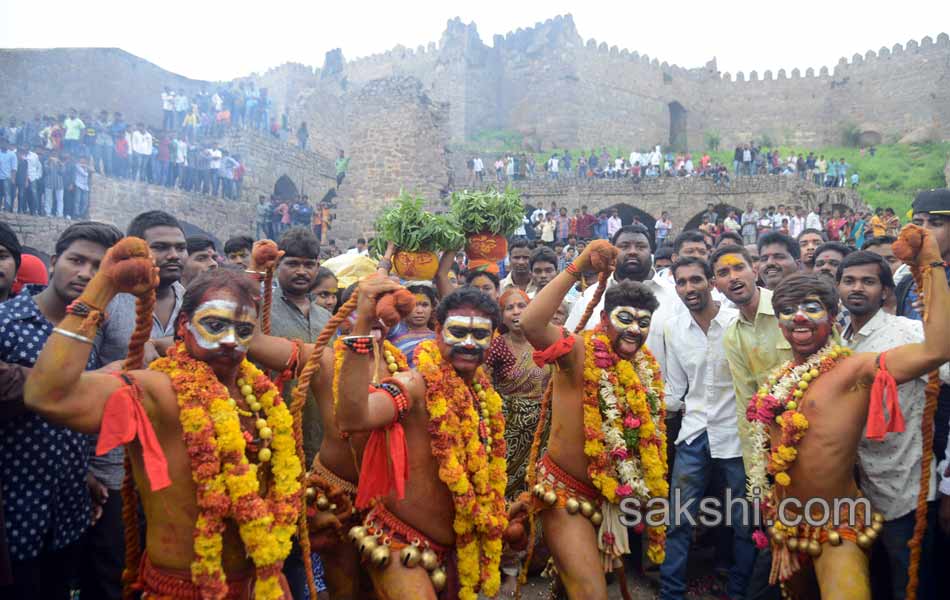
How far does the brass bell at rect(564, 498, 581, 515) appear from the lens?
13.8 ft

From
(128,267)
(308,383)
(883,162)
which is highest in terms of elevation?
(883,162)

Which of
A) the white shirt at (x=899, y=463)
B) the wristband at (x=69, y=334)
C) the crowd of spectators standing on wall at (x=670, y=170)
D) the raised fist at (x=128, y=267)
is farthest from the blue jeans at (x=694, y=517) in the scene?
the crowd of spectators standing on wall at (x=670, y=170)

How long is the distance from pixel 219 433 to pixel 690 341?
3.91 metres

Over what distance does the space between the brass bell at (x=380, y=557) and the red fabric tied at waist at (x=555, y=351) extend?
1431mm

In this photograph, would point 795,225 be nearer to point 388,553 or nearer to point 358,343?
point 388,553

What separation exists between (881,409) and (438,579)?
2483 millimetres

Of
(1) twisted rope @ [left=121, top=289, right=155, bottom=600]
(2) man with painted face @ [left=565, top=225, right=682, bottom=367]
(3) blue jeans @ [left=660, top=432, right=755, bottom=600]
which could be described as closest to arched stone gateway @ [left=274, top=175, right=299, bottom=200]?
(2) man with painted face @ [left=565, top=225, right=682, bottom=367]

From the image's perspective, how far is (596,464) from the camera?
168 inches

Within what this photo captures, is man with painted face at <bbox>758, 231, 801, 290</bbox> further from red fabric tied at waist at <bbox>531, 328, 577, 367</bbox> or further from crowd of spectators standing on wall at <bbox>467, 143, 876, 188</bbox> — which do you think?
Answer: crowd of spectators standing on wall at <bbox>467, 143, 876, 188</bbox>

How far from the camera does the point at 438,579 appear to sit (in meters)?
3.53

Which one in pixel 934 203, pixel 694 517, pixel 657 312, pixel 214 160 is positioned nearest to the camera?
pixel 934 203

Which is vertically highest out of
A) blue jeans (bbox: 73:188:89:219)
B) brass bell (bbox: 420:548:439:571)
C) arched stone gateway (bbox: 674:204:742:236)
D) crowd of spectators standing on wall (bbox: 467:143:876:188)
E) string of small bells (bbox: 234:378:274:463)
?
crowd of spectators standing on wall (bbox: 467:143:876:188)
